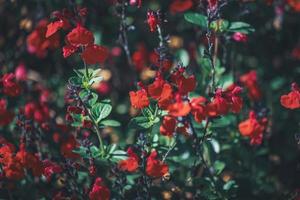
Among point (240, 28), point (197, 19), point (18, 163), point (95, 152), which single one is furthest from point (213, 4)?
point (18, 163)

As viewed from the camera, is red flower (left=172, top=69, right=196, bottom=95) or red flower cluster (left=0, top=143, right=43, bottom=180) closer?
red flower (left=172, top=69, right=196, bottom=95)

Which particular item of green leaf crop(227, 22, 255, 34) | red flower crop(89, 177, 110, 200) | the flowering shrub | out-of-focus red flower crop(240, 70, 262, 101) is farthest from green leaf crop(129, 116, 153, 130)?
out-of-focus red flower crop(240, 70, 262, 101)

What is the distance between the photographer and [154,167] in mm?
2914

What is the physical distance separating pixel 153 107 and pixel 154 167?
0.51 meters

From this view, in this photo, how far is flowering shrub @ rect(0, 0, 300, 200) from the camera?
117 inches

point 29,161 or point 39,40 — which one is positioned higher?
point 39,40

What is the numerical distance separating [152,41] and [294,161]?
2.25 meters

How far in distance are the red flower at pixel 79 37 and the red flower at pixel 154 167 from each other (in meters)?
0.84

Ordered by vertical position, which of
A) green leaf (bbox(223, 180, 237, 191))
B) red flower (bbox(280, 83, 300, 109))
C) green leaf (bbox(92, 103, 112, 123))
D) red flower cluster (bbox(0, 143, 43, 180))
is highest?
red flower (bbox(280, 83, 300, 109))

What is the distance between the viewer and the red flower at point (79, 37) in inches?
112

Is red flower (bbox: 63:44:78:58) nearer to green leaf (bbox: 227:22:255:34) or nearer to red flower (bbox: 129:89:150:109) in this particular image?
red flower (bbox: 129:89:150:109)

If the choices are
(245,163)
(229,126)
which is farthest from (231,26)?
(245,163)

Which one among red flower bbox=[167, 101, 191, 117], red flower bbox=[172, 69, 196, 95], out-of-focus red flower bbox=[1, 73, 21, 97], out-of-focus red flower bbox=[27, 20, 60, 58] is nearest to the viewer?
red flower bbox=[167, 101, 191, 117]

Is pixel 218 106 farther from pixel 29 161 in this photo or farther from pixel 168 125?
pixel 29 161
